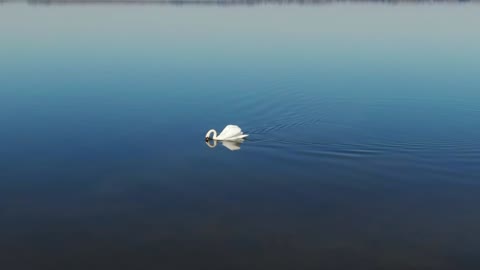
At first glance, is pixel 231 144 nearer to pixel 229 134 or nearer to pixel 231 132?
pixel 229 134

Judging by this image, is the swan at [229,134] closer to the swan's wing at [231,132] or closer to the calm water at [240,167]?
the swan's wing at [231,132]

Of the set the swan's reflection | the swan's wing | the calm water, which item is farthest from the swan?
the calm water

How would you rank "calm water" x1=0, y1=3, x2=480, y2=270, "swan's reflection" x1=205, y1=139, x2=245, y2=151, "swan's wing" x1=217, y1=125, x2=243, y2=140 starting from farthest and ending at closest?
"swan's wing" x1=217, y1=125, x2=243, y2=140 → "swan's reflection" x1=205, y1=139, x2=245, y2=151 → "calm water" x1=0, y1=3, x2=480, y2=270

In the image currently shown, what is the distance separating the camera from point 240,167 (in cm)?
3077

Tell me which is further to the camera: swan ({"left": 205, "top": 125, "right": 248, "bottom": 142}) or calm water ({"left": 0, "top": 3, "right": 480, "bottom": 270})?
swan ({"left": 205, "top": 125, "right": 248, "bottom": 142})

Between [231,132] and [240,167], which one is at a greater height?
[231,132]

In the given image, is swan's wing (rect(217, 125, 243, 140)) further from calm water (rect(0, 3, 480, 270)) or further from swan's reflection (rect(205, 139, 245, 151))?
calm water (rect(0, 3, 480, 270))

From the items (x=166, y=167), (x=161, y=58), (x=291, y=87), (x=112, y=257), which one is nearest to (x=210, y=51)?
(x=161, y=58)

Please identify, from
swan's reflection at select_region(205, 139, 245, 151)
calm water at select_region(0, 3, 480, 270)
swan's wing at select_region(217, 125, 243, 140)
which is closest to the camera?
calm water at select_region(0, 3, 480, 270)

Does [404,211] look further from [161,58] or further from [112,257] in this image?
[161,58]

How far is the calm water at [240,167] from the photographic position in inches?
841

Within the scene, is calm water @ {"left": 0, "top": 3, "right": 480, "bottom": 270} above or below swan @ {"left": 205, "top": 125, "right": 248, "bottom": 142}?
below

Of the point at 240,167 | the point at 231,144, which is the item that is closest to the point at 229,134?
the point at 231,144

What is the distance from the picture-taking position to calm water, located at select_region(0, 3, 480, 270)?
21359mm
